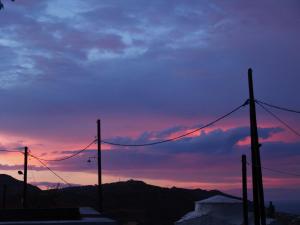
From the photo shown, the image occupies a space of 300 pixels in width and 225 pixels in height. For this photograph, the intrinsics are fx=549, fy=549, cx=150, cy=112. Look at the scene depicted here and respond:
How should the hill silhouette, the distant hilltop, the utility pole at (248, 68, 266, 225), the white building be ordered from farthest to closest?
the hill silhouette, the distant hilltop, the white building, the utility pole at (248, 68, 266, 225)

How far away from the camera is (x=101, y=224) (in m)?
16.9

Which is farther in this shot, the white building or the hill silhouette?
the hill silhouette

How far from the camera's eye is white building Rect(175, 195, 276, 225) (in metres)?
48.6

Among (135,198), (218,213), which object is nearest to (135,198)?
(135,198)

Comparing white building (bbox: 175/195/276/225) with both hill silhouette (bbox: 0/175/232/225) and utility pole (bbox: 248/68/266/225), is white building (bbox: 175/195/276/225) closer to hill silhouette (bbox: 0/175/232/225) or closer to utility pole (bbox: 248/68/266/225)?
utility pole (bbox: 248/68/266/225)

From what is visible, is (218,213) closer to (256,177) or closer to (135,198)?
(256,177)

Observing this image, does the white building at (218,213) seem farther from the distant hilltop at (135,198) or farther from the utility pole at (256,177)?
the distant hilltop at (135,198)

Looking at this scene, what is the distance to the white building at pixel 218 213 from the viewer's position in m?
48.6

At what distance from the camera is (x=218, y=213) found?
50000 mm

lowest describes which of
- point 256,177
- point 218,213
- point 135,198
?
point 218,213

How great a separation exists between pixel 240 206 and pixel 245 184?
15.1 metres

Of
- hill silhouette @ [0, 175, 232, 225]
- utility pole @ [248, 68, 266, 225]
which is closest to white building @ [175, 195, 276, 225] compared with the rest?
utility pole @ [248, 68, 266, 225]

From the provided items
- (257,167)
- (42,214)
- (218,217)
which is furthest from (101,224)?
(218,217)

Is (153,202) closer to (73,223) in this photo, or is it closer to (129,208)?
(129,208)
